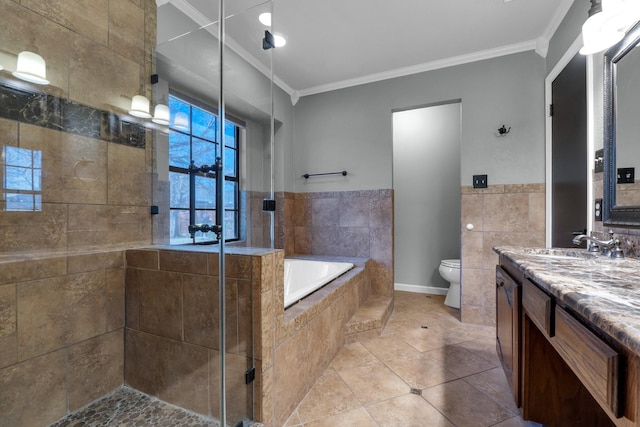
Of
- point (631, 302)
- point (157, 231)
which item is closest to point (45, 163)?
point (157, 231)

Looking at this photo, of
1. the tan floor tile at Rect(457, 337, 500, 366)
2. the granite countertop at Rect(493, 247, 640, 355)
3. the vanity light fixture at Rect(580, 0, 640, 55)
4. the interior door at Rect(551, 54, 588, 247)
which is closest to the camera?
the granite countertop at Rect(493, 247, 640, 355)

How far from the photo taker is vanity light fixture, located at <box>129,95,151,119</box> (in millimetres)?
1691

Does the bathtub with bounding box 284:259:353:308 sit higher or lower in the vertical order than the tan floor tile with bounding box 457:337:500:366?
higher

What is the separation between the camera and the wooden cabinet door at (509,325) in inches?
49.7

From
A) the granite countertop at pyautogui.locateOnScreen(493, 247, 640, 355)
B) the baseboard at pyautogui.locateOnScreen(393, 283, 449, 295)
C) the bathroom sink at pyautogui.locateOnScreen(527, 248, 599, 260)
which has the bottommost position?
the baseboard at pyautogui.locateOnScreen(393, 283, 449, 295)

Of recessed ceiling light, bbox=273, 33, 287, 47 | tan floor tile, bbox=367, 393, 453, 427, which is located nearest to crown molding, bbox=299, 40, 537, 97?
recessed ceiling light, bbox=273, 33, 287, 47

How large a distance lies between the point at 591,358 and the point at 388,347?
1588 millimetres

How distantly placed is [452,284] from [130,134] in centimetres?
308

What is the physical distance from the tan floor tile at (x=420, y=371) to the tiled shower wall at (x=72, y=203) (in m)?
1.66

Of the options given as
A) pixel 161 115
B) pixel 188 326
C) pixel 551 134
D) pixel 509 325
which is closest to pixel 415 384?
pixel 509 325

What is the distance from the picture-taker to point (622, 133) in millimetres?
1322

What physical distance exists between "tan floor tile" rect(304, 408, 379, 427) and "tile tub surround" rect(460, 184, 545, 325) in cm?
157

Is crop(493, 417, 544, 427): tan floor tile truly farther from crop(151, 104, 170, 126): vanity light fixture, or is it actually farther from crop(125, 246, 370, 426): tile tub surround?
crop(151, 104, 170, 126): vanity light fixture

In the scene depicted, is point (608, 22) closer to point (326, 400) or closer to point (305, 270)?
point (326, 400)
